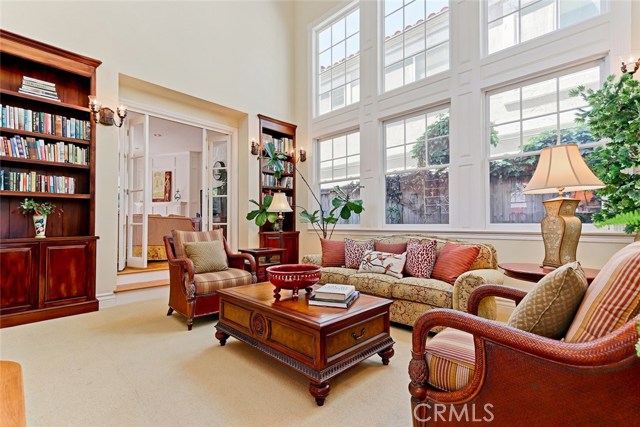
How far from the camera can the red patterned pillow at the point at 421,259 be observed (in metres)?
3.09

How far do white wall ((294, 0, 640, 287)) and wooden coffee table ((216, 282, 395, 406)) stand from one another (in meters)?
2.15

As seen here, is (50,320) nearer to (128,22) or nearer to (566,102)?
(128,22)

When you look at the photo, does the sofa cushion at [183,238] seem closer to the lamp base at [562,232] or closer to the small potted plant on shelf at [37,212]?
the small potted plant on shelf at [37,212]

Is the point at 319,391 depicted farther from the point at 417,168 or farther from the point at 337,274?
the point at 417,168

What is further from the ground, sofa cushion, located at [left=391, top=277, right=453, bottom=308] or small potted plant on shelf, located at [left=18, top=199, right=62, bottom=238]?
small potted plant on shelf, located at [left=18, top=199, right=62, bottom=238]

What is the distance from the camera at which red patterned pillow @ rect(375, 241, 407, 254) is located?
11.2 feet

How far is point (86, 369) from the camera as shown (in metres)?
2.10

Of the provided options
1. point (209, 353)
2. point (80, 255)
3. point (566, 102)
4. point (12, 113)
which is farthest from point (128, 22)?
point (566, 102)

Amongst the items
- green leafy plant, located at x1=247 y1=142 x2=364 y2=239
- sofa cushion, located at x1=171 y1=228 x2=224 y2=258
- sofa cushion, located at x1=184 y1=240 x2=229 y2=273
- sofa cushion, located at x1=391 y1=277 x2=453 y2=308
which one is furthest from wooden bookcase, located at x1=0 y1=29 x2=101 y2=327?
sofa cushion, located at x1=391 y1=277 x2=453 y2=308

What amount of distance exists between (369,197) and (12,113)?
4261 millimetres

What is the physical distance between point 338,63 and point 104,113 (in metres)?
3.71

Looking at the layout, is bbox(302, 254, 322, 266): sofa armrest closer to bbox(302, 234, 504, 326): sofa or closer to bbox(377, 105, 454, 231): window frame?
bbox(302, 234, 504, 326): sofa

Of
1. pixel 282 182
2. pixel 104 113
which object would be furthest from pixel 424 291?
pixel 104 113

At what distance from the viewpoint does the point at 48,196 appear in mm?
3264
